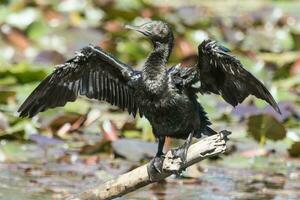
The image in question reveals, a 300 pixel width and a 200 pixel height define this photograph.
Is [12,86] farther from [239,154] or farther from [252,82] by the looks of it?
[252,82]

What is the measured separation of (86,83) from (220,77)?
3.09ft

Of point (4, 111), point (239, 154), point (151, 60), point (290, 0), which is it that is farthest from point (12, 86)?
point (290, 0)

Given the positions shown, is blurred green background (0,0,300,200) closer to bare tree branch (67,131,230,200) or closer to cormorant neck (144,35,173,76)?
bare tree branch (67,131,230,200)

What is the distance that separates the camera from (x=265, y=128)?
7.38 metres

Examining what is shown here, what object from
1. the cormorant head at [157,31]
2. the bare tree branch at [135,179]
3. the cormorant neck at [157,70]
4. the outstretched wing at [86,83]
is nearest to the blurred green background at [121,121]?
the outstretched wing at [86,83]

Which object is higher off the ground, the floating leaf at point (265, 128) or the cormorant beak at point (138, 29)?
the cormorant beak at point (138, 29)

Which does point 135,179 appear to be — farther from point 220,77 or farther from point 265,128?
point 265,128

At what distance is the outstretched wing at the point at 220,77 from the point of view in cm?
536

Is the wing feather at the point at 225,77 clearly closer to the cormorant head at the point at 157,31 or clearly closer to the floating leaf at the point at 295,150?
the cormorant head at the point at 157,31

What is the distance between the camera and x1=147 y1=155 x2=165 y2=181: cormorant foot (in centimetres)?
534

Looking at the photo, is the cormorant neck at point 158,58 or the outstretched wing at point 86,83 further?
the outstretched wing at point 86,83

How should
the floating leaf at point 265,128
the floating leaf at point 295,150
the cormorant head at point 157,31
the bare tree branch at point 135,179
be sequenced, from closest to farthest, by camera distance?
the bare tree branch at point 135,179
the cormorant head at point 157,31
the floating leaf at point 295,150
the floating leaf at point 265,128

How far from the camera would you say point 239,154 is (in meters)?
7.33

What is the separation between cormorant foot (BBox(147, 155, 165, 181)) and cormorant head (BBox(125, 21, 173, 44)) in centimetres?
62
